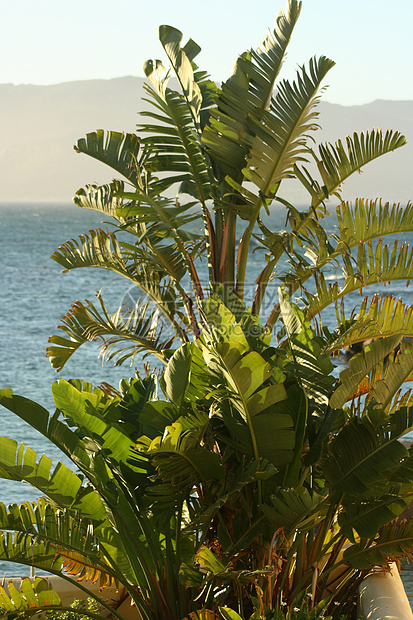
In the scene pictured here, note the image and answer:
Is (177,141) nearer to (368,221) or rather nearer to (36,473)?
(368,221)

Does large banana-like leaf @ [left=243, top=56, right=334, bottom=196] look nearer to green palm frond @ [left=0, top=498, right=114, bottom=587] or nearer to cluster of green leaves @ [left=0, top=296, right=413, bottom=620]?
cluster of green leaves @ [left=0, top=296, right=413, bottom=620]

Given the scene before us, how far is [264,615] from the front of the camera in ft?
9.42

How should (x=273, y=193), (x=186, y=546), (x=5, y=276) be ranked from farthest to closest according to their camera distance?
(x=5, y=276) → (x=273, y=193) → (x=186, y=546)

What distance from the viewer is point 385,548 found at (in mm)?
3223

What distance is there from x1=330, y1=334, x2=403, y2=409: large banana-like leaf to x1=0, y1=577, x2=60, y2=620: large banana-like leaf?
64.3 inches

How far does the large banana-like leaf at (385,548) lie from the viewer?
321cm

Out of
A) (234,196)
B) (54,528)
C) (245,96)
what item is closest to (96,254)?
(234,196)

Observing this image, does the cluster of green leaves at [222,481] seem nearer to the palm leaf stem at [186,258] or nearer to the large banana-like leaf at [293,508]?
the large banana-like leaf at [293,508]

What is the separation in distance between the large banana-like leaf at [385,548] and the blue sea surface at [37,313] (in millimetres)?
1375

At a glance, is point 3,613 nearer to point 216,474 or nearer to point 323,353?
point 216,474

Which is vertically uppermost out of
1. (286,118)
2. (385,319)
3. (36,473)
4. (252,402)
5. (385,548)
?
(286,118)

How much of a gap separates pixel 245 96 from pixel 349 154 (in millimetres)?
730

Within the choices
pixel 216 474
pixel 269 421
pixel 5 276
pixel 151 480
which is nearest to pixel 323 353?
pixel 269 421

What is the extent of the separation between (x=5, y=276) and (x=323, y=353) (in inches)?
1328
